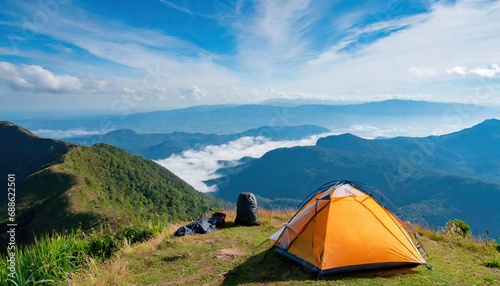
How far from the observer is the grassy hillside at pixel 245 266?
25.0 feet

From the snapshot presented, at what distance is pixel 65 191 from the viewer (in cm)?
5688

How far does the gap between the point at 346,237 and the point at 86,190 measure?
6047 centimetres

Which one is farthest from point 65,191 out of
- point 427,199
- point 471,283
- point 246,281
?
point 427,199

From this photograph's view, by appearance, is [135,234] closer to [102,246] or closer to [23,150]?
[102,246]

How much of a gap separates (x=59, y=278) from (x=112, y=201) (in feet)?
198

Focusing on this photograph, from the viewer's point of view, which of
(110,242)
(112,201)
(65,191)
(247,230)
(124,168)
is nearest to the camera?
(110,242)

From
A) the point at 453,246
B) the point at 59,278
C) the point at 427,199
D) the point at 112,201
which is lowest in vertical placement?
the point at 427,199

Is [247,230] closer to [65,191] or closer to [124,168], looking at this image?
[65,191]

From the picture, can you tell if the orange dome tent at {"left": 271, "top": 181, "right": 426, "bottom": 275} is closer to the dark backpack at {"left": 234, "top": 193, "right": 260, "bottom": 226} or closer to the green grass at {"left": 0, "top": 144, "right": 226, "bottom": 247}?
the dark backpack at {"left": 234, "top": 193, "right": 260, "bottom": 226}

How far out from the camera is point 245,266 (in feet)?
29.0

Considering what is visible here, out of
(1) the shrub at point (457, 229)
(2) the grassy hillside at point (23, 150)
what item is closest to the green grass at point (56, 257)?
(1) the shrub at point (457, 229)

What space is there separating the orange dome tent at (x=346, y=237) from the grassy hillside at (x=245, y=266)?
0.87 feet

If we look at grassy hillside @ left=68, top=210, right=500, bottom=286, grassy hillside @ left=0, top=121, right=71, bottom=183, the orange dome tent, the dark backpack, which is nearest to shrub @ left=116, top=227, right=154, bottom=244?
grassy hillside @ left=68, top=210, right=500, bottom=286

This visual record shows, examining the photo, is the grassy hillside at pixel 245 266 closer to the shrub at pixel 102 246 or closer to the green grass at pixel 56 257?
the green grass at pixel 56 257
